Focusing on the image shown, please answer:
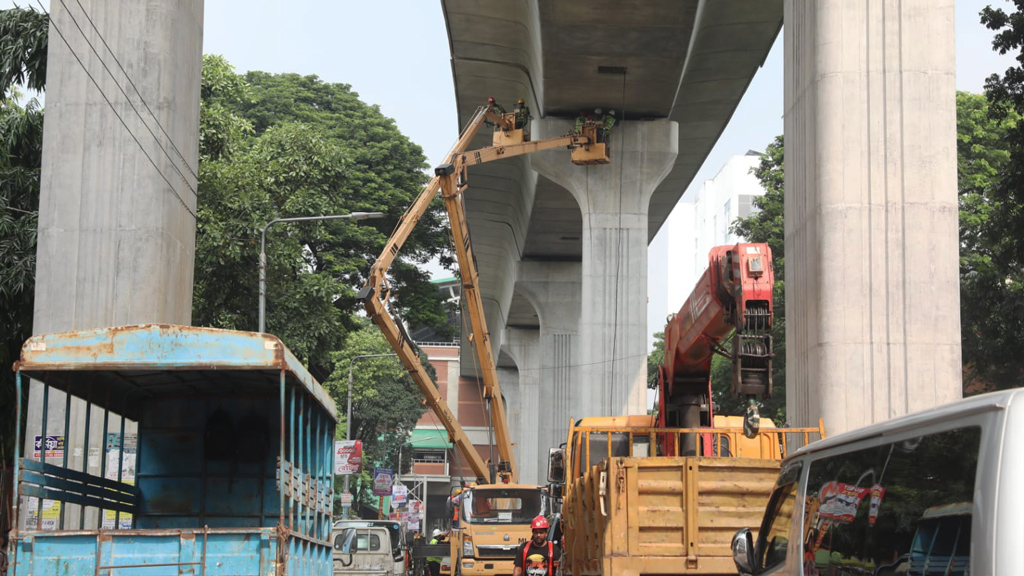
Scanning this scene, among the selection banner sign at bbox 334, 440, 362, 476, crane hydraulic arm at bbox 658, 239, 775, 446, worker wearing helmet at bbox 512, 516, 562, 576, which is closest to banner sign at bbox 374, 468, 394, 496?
banner sign at bbox 334, 440, 362, 476

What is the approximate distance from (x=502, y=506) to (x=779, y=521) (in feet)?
58.4

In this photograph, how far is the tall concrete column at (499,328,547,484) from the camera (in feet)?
212

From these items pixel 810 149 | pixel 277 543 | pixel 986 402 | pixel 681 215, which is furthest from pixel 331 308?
pixel 681 215

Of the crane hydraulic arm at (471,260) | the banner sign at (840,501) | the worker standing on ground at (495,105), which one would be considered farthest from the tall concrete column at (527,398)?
the banner sign at (840,501)

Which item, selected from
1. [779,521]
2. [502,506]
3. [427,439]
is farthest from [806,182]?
[427,439]

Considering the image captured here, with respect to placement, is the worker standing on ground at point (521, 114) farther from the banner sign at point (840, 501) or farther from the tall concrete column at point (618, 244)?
the banner sign at point (840, 501)

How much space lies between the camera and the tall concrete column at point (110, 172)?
19.6 meters

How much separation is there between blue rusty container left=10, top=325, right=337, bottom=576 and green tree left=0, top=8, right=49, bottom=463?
453 cm

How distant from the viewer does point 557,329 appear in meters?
55.2

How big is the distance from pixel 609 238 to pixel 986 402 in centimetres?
3168

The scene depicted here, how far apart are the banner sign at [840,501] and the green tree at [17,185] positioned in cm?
1667

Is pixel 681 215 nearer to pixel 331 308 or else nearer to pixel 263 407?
pixel 331 308

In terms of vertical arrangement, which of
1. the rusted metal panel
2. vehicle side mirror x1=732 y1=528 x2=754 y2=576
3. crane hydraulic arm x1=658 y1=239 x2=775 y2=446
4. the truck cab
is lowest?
the truck cab

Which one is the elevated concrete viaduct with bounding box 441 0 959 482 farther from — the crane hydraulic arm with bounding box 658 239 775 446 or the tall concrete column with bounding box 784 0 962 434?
the crane hydraulic arm with bounding box 658 239 775 446
